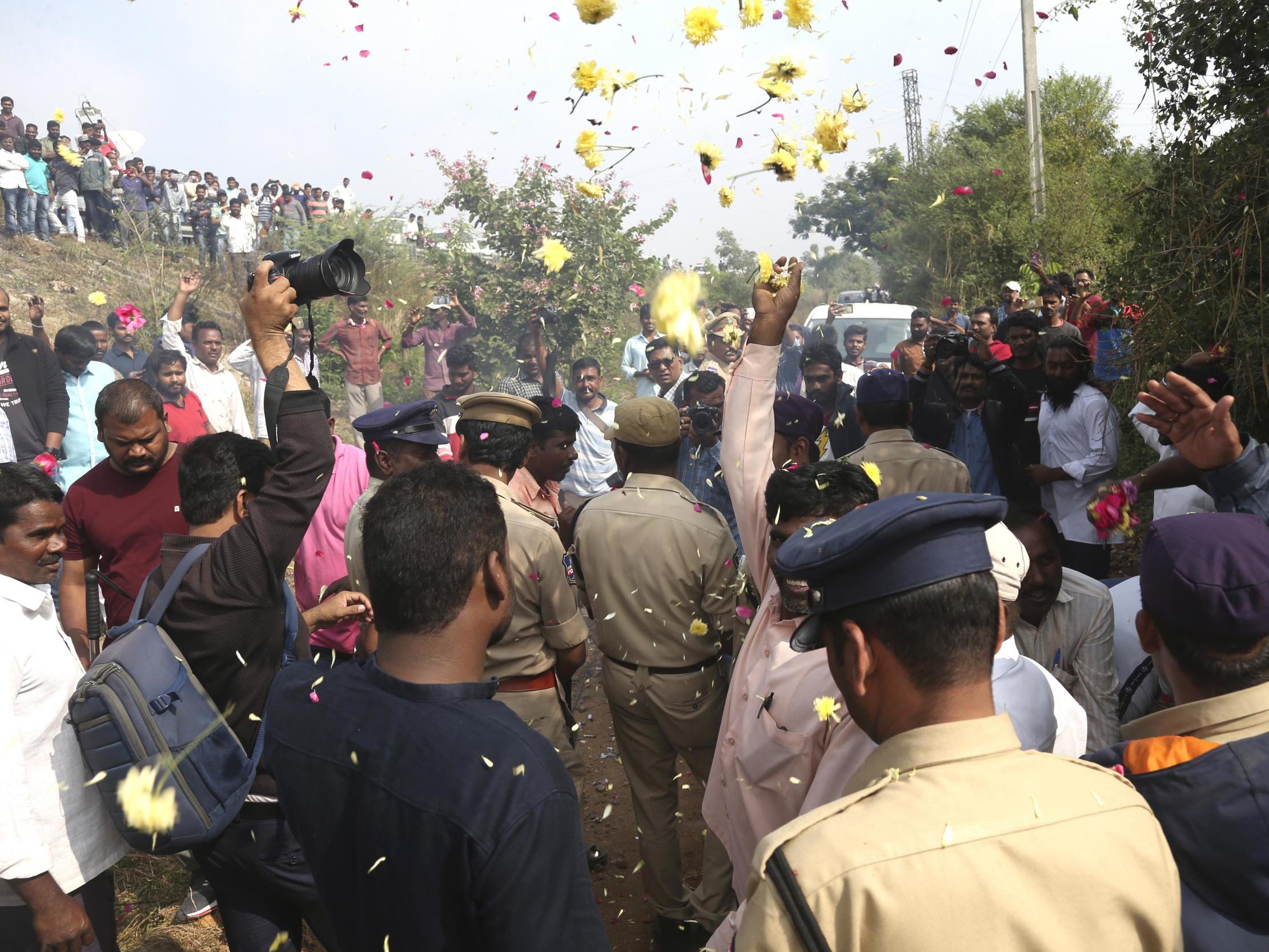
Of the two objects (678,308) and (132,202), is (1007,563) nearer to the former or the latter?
(678,308)

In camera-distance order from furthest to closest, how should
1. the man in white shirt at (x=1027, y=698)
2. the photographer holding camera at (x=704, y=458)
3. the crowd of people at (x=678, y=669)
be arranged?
the photographer holding camera at (x=704, y=458)
the man in white shirt at (x=1027, y=698)
the crowd of people at (x=678, y=669)

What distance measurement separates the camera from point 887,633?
4.91ft

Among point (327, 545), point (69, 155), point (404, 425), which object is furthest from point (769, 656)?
point (69, 155)

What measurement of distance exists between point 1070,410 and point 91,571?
5.08 m

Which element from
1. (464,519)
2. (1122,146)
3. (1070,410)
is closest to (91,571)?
(464,519)

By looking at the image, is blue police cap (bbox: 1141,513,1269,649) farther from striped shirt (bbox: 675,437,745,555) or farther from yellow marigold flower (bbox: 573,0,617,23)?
striped shirt (bbox: 675,437,745,555)

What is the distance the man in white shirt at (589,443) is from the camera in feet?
26.7

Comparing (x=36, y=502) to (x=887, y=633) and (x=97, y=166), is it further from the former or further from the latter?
(x=97, y=166)

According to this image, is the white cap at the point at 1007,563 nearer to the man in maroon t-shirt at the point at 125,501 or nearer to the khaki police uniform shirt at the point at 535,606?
the khaki police uniform shirt at the point at 535,606

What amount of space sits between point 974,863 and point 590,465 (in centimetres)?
697

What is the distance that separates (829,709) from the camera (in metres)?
2.27

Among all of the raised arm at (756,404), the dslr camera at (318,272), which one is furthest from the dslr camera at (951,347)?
the dslr camera at (318,272)

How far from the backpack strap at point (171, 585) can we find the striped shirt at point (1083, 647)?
2.47 m

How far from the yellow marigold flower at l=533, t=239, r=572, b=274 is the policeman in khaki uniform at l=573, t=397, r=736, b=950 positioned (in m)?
3.10
